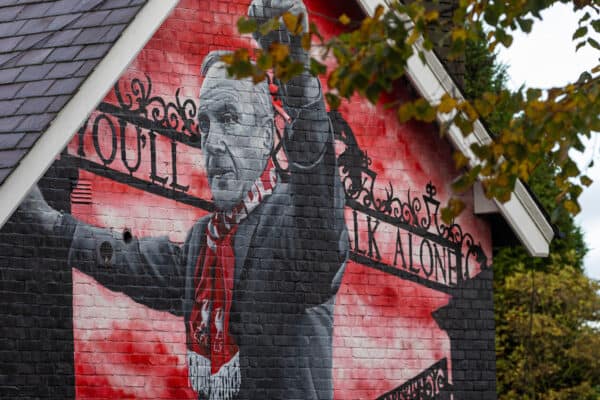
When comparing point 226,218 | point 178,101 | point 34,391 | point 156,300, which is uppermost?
point 178,101

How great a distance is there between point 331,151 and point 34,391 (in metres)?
3.87

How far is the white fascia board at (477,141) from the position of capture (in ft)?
44.7

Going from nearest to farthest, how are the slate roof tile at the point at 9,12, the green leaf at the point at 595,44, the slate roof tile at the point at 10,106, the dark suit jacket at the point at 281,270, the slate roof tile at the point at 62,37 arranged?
1. the green leaf at the point at 595,44
2. the slate roof tile at the point at 10,106
3. the slate roof tile at the point at 62,37
4. the dark suit jacket at the point at 281,270
5. the slate roof tile at the point at 9,12

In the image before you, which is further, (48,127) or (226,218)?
(226,218)

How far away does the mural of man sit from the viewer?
12281mm

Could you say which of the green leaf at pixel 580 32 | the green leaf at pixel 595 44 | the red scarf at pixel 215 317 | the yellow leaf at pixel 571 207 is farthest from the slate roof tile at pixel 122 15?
the yellow leaf at pixel 571 207

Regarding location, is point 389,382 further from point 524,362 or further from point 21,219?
point 524,362

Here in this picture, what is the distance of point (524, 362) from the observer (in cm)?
3000

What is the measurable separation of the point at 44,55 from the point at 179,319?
257 centimetres

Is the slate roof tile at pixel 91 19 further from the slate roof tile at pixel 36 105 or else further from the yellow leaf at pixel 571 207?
the yellow leaf at pixel 571 207

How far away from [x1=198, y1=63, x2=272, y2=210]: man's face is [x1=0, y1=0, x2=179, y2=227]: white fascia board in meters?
1.27

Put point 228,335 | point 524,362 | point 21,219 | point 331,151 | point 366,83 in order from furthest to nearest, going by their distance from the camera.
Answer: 1. point 524,362
2. point 331,151
3. point 228,335
4. point 21,219
5. point 366,83

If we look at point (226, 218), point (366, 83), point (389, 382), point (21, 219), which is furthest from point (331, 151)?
point (366, 83)

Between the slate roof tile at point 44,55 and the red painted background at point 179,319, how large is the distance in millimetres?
756
